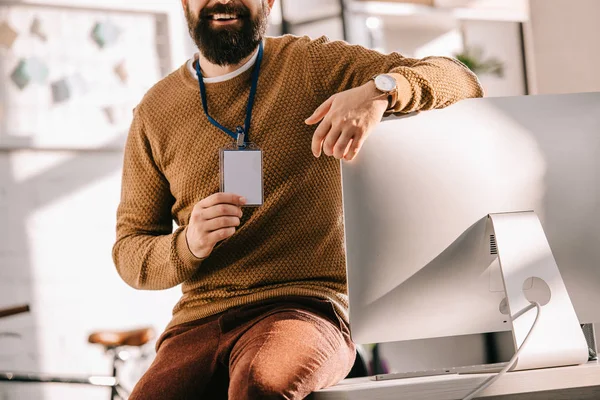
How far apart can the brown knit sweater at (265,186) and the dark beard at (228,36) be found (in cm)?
5

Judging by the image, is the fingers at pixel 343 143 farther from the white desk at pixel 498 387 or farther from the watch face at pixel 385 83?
the white desk at pixel 498 387

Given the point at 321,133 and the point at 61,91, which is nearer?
the point at 321,133

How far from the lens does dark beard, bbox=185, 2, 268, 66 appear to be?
5.62ft

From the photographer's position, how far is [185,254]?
1.52 metres

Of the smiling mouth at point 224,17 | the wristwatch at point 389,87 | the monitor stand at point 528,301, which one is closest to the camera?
the monitor stand at point 528,301

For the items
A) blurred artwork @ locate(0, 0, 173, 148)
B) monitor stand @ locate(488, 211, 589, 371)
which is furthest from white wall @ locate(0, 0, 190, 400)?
monitor stand @ locate(488, 211, 589, 371)

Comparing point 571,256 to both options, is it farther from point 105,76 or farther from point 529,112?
point 105,76

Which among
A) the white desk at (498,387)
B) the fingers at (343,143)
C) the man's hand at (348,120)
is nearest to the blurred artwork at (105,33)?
the man's hand at (348,120)

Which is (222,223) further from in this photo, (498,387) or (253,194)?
(498,387)

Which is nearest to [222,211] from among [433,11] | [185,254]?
[185,254]

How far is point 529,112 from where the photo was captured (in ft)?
4.22

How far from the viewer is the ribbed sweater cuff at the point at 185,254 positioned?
151 cm

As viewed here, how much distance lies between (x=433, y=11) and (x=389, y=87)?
2940 mm

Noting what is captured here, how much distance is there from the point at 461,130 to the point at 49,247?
9.01ft
